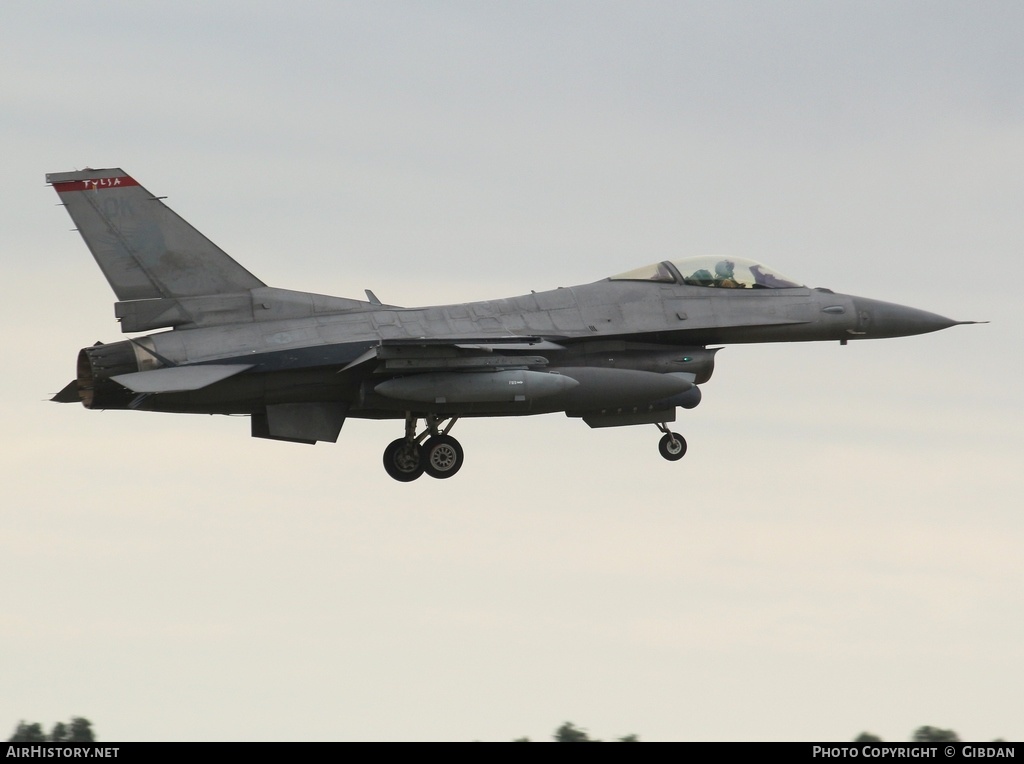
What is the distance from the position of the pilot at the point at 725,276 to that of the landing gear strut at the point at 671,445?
2654 millimetres

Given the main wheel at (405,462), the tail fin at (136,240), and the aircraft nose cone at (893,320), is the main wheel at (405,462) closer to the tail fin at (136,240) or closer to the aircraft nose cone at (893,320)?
the tail fin at (136,240)

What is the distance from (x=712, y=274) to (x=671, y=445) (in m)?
3.01

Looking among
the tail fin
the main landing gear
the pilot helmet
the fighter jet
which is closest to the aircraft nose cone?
the pilot helmet

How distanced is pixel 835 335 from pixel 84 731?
1406cm

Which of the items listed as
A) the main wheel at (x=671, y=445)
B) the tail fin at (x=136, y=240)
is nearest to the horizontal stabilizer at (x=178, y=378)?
the tail fin at (x=136, y=240)

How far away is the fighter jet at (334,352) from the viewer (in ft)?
81.7

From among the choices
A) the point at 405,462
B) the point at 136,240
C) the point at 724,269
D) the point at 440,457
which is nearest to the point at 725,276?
the point at 724,269

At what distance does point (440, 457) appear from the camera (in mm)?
26641

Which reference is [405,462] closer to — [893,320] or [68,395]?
[68,395]

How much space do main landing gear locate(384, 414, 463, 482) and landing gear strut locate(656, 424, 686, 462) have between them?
3554mm
